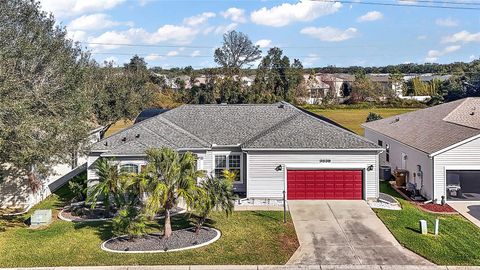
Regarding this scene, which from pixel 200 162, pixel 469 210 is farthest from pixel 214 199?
pixel 469 210

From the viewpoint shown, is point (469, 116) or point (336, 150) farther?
point (469, 116)

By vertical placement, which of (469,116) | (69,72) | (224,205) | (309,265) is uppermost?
(69,72)

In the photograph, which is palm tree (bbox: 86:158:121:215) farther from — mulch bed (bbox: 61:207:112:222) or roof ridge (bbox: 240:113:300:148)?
roof ridge (bbox: 240:113:300:148)

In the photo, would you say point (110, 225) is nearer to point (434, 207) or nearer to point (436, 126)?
point (434, 207)

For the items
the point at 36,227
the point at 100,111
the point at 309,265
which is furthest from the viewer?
the point at 100,111

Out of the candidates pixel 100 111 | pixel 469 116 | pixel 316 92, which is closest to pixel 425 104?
pixel 316 92

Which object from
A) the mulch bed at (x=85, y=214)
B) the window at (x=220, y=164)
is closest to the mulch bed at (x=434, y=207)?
the window at (x=220, y=164)

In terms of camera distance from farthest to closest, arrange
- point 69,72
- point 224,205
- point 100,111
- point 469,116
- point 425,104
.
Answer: point 425,104
point 100,111
point 469,116
point 69,72
point 224,205

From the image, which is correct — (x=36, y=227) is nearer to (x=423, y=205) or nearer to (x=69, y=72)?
(x=69, y=72)
